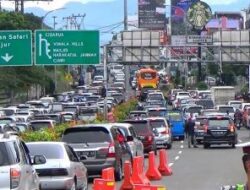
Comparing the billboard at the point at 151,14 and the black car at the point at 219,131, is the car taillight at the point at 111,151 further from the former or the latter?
the billboard at the point at 151,14

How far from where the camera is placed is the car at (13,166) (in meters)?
14.8

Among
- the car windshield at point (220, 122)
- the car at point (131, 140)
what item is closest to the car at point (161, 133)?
the car windshield at point (220, 122)

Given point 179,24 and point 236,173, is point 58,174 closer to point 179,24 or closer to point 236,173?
point 236,173

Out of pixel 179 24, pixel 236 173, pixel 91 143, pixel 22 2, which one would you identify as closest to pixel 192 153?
pixel 236 173

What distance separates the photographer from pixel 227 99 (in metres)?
85.3

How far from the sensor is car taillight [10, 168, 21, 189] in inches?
584

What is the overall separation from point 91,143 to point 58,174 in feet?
20.4

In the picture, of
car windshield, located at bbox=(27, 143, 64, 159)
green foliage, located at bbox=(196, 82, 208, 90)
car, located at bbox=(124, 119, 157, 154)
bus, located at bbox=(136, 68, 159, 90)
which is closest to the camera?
car windshield, located at bbox=(27, 143, 64, 159)

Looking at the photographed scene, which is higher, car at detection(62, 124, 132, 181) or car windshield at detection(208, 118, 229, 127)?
car at detection(62, 124, 132, 181)

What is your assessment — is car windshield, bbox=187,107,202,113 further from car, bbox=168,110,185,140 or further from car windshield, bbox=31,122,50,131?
car windshield, bbox=31,122,50,131

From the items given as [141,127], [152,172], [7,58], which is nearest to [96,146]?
[152,172]

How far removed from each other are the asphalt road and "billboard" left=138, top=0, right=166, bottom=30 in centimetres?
10886

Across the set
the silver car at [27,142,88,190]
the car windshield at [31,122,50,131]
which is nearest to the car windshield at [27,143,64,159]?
the silver car at [27,142,88,190]

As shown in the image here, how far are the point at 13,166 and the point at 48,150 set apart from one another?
248 inches
